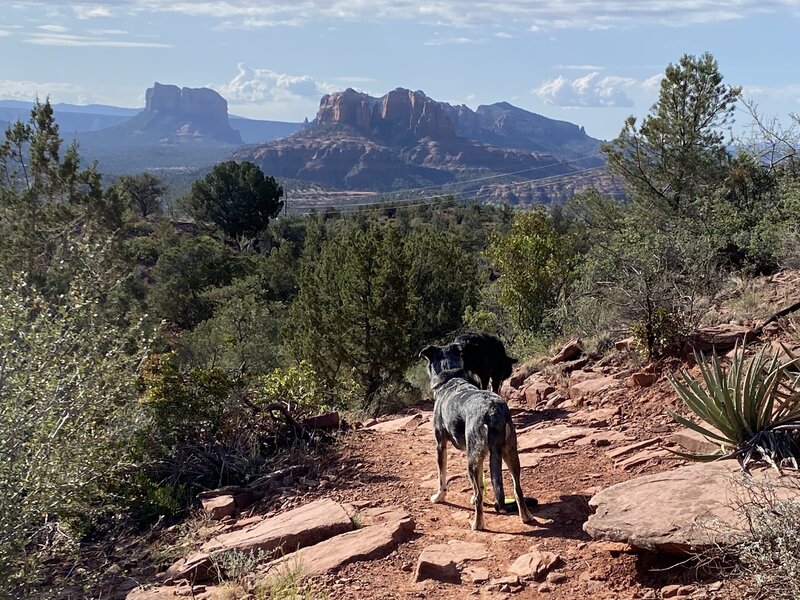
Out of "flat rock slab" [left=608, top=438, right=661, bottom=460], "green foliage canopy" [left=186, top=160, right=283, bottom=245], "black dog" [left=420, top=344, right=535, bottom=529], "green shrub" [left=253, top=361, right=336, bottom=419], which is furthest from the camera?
"green foliage canopy" [left=186, top=160, right=283, bottom=245]

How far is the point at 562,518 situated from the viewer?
17.2 feet

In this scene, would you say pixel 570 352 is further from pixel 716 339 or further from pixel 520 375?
pixel 716 339

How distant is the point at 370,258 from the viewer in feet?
46.9

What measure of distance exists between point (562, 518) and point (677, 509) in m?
1.26

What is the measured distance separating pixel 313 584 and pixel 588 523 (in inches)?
73.2

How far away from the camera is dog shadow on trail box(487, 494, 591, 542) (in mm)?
4957

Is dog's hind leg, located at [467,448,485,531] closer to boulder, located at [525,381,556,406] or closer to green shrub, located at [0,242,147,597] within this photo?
green shrub, located at [0,242,147,597]

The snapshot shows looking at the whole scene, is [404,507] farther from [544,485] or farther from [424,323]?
[424,323]

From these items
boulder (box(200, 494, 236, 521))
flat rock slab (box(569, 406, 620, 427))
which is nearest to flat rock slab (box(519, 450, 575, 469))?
flat rock slab (box(569, 406, 620, 427))

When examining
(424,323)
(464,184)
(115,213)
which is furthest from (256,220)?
(464,184)

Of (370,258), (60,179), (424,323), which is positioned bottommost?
(424,323)

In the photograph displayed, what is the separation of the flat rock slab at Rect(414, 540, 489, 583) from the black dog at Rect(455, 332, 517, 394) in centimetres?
351

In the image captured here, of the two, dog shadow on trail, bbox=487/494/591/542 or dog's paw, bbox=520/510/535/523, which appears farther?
dog's paw, bbox=520/510/535/523

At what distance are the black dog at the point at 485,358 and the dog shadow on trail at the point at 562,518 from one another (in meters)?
2.94
